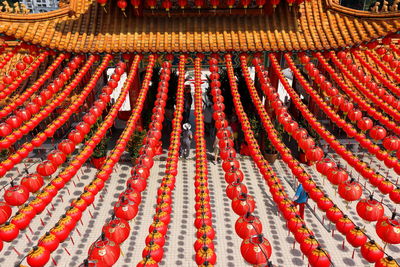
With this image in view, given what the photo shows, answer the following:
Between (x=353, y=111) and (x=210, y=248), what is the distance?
6.39 metres

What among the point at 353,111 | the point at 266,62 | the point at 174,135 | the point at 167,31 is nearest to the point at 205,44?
the point at 167,31

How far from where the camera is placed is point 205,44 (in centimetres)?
1080

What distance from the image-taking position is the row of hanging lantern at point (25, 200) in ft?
19.3

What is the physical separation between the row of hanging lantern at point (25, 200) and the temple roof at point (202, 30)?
5.26 m

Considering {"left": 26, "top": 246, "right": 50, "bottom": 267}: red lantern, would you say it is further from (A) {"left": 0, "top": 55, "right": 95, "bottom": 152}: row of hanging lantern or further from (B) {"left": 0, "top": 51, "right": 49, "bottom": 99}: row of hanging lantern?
(B) {"left": 0, "top": 51, "right": 49, "bottom": 99}: row of hanging lantern

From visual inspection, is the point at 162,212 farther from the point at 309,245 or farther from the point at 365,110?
the point at 365,110

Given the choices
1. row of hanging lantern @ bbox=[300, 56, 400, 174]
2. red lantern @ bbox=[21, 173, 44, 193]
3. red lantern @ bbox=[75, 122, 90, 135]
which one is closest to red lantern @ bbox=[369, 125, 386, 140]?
row of hanging lantern @ bbox=[300, 56, 400, 174]

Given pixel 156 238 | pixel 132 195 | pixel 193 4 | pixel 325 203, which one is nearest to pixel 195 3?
pixel 193 4

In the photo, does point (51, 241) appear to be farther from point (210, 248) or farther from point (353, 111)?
point (353, 111)

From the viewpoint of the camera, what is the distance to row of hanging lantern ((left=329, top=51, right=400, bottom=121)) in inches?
342

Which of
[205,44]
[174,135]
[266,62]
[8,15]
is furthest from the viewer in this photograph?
[266,62]

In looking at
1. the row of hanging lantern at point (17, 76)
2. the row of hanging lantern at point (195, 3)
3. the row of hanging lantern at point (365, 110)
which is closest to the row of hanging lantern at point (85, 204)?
the row of hanging lantern at point (195, 3)

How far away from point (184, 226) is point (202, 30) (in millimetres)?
7058

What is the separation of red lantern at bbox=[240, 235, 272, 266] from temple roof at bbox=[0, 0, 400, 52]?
24.0 ft
